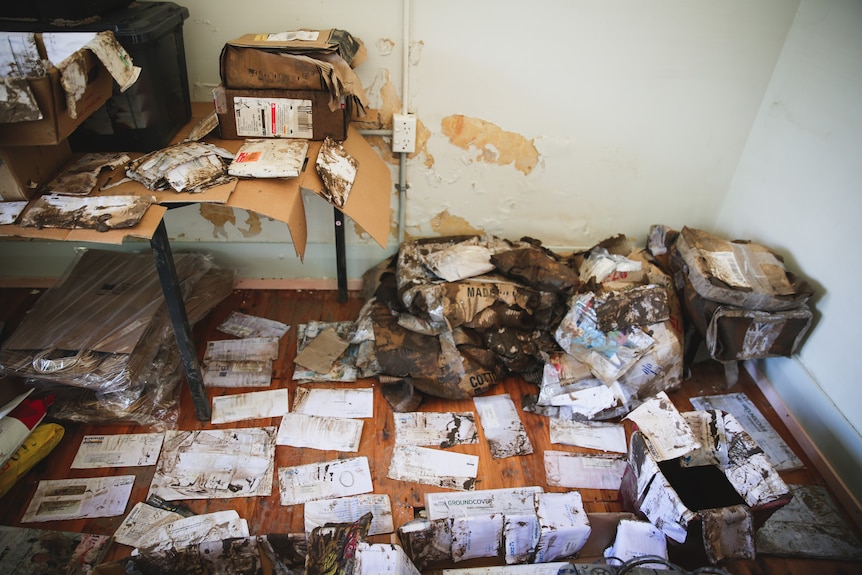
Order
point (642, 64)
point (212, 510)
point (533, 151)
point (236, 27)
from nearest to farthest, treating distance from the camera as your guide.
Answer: point (212, 510) → point (236, 27) → point (642, 64) → point (533, 151)

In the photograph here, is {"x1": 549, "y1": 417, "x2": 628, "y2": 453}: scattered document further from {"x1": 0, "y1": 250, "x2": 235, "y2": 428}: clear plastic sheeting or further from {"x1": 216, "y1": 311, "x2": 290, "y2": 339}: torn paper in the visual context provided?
{"x1": 0, "y1": 250, "x2": 235, "y2": 428}: clear plastic sheeting

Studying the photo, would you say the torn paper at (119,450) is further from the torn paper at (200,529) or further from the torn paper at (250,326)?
the torn paper at (250,326)

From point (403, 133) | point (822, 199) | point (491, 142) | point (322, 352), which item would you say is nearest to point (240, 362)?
point (322, 352)

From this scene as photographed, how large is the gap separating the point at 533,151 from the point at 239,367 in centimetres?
150

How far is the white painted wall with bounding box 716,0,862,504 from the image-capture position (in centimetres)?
191

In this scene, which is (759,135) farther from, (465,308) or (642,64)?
(465,308)

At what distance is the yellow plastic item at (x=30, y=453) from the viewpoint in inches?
67.8

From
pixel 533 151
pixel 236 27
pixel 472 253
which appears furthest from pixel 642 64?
pixel 236 27

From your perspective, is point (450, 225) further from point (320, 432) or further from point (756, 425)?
point (756, 425)

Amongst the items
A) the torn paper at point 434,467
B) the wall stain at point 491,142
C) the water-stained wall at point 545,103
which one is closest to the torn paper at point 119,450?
the torn paper at point 434,467

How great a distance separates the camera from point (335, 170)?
183 centimetres

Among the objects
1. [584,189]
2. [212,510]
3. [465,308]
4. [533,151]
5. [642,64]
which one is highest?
[642,64]

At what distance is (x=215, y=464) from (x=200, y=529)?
0.82 ft

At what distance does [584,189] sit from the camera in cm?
251
